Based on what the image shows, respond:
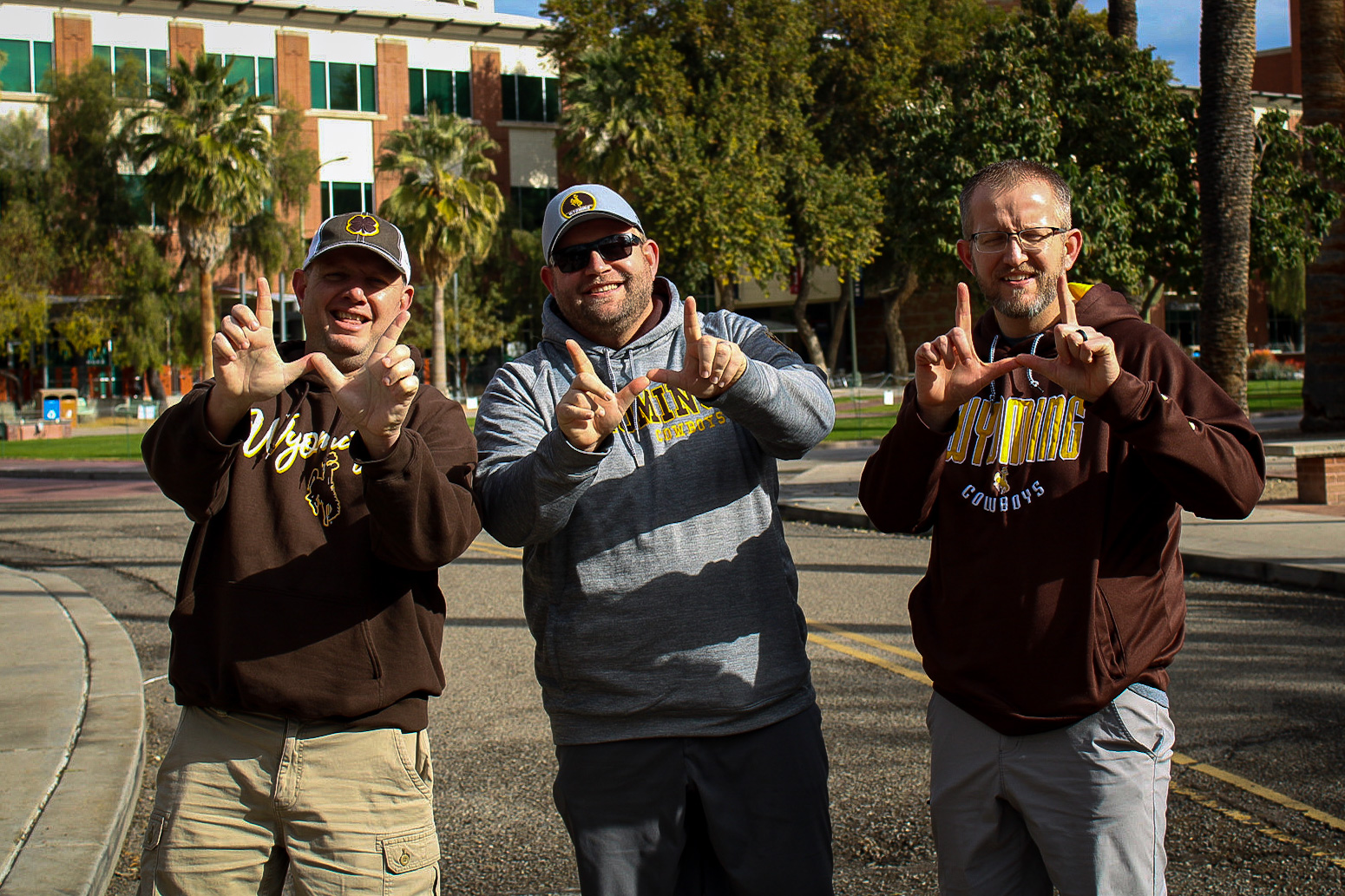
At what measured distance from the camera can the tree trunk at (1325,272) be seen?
16469mm

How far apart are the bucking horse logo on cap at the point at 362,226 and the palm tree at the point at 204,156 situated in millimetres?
34460

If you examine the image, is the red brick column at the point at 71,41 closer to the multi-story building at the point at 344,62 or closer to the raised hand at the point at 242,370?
the multi-story building at the point at 344,62

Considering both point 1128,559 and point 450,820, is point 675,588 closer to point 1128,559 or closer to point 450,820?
point 1128,559

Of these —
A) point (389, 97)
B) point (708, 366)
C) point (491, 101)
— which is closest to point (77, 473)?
point (708, 366)

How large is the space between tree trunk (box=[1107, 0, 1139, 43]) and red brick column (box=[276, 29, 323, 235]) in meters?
33.6

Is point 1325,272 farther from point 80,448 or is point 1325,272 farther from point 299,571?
point 80,448

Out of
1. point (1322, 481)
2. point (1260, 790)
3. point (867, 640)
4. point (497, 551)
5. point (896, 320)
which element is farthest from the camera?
point (896, 320)

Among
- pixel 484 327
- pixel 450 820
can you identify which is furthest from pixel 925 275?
pixel 484 327

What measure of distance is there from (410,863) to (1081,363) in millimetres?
1888

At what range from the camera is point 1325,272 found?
1669cm

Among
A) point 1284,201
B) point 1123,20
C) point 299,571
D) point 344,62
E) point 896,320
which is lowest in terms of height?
point 299,571

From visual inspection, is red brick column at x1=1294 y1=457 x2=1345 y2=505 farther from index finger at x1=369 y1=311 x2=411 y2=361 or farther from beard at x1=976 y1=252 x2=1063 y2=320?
index finger at x1=369 y1=311 x2=411 y2=361

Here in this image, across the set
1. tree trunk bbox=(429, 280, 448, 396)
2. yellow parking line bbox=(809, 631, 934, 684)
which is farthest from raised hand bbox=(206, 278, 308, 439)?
tree trunk bbox=(429, 280, 448, 396)

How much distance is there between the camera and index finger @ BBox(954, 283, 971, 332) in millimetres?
2689
